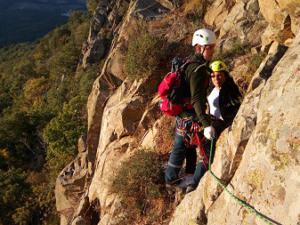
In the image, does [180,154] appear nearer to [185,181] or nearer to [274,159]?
[185,181]

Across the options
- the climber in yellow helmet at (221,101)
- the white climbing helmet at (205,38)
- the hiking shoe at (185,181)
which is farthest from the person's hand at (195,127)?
the white climbing helmet at (205,38)

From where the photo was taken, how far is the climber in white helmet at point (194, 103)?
6.16m

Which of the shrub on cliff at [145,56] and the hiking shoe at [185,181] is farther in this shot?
the shrub on cliff at [145,56]

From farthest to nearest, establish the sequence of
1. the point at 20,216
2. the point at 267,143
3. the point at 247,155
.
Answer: the point at 20,216
the point at 247,155
the point at 267,143

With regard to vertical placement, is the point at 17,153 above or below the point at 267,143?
below

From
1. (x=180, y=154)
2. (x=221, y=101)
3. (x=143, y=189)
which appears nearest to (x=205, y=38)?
(x=221, y=101)

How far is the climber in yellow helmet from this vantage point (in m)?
6.67

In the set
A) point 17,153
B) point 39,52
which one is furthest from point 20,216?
point 39,52

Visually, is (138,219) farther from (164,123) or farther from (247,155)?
(247,155)

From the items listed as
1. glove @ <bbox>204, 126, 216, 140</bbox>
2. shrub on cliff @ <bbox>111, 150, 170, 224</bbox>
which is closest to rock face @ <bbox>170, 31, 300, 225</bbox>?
glove @ <bbox>204, 126, 216, 140</bbox>

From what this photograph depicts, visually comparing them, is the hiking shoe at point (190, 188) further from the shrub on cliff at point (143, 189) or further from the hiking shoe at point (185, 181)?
the shrub on cliff at point (143, 189)

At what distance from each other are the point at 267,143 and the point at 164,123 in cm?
568

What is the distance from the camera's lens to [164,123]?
1034 centimetres

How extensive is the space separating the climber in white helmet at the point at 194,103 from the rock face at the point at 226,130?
0.54 m
